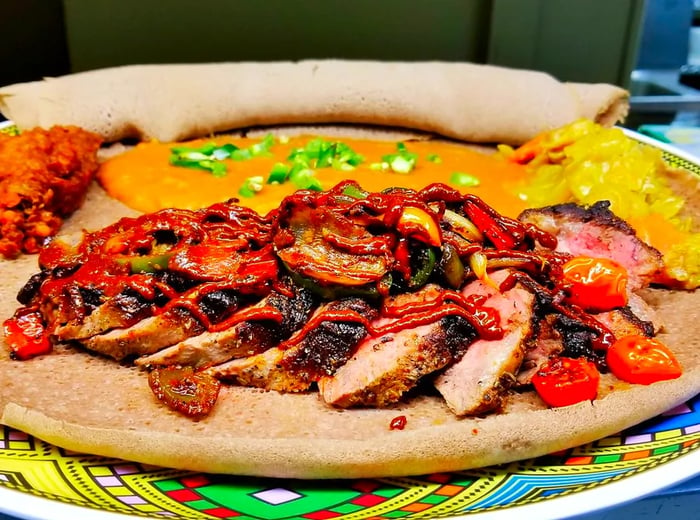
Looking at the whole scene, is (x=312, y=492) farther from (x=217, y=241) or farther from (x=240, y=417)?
(x=217, y=241)

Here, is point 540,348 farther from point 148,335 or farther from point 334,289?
point 148,335

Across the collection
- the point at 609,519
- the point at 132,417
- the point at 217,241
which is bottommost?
the point at 609,519

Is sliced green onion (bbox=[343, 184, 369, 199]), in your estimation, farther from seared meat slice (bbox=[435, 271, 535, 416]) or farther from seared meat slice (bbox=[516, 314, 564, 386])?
seared meat slice (bbox=[516, 314, 564, 386])

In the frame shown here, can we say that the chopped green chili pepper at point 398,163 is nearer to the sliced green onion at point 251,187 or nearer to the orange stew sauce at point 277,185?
the orange stew sauce at point 277,185

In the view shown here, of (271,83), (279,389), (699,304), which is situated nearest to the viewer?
(279,389)

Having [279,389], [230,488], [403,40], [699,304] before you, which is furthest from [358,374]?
[403,40]

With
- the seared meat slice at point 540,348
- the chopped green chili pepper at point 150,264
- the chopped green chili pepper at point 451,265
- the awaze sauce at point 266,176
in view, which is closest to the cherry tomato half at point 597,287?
the seared meat slice at point 540,348

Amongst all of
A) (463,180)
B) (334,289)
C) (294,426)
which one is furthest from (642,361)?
(463,180)
